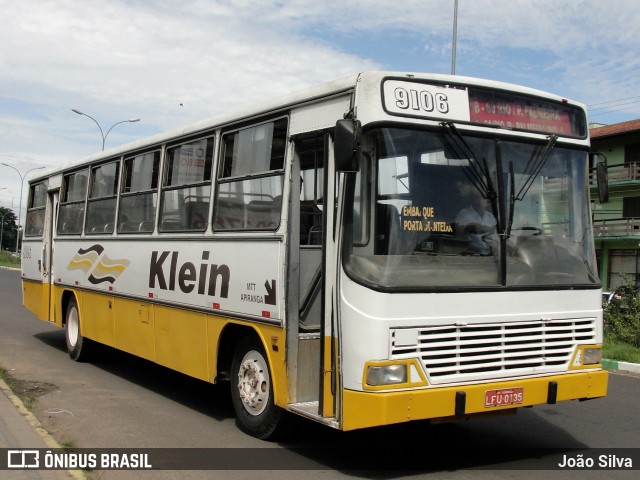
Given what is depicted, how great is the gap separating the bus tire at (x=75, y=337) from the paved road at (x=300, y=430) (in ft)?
3.72

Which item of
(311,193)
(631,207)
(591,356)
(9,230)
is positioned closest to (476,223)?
(591,356)

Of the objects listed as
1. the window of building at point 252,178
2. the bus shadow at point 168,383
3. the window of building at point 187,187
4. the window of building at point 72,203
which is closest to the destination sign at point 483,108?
the window of building at point 252,178

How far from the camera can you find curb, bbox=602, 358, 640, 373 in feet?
35.0

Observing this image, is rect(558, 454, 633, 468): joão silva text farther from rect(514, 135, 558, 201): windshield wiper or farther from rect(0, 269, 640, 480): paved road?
rect(514, 135, 558, 201): windshield wiper

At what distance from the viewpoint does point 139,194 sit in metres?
8.76

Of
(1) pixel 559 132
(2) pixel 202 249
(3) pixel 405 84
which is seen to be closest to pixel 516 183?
(1) pixel 559 132

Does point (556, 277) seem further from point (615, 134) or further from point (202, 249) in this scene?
point (615, 134)

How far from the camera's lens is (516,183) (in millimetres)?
5641

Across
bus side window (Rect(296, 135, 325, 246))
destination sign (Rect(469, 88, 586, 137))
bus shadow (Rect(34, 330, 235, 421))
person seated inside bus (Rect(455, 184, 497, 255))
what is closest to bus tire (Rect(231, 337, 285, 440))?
bus shadow (Rect(34, 330, 235, 421))

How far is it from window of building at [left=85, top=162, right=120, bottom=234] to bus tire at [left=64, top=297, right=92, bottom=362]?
4.83 feet

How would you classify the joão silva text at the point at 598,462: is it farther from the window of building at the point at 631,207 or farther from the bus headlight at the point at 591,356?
the window of building at the point at 631,207

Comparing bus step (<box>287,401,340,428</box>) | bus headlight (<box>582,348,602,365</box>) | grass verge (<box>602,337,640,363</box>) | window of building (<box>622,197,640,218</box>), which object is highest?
window of building (<box>622,197,640,218</box>)

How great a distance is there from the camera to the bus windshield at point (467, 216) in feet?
16.9

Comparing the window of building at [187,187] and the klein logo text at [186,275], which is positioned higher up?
the window of building at [187,187]
